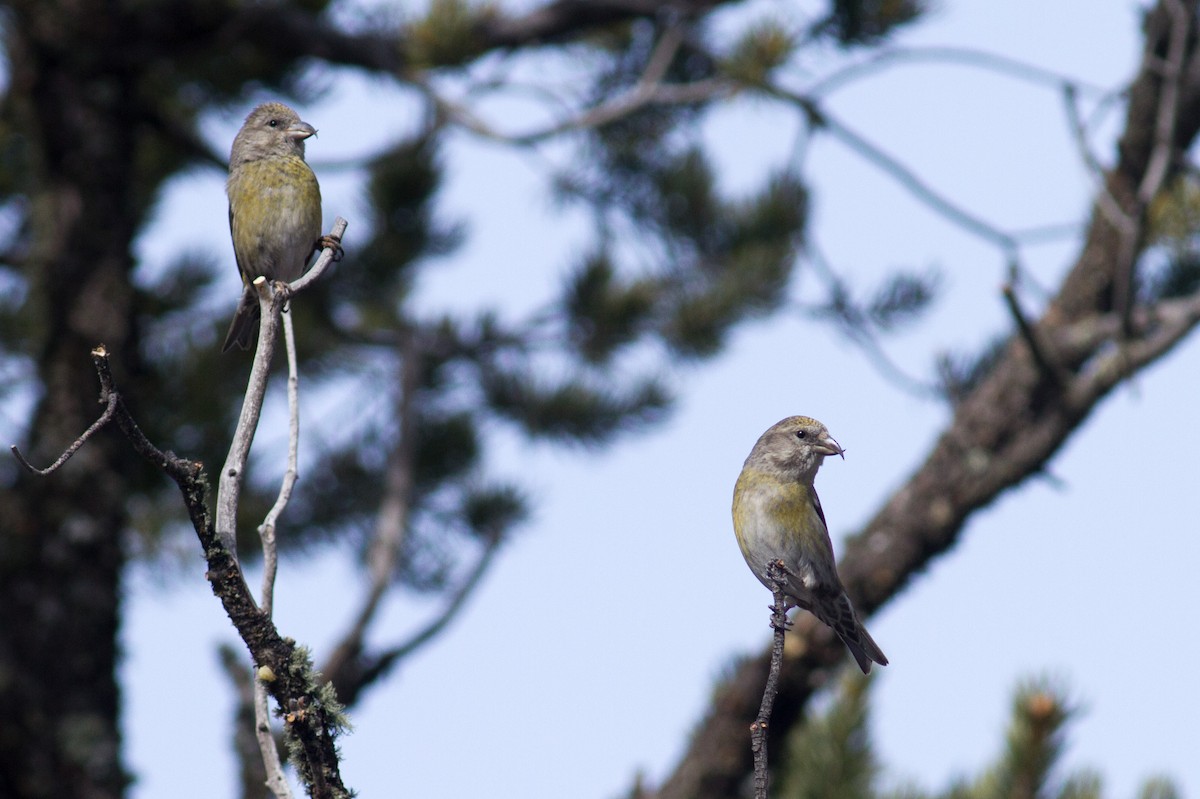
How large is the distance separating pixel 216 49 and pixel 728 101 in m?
2.99

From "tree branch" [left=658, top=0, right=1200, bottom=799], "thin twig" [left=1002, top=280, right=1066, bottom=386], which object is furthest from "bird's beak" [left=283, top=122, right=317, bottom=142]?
"tree branch" [left=658, top=0, right=1200, bottom=799]

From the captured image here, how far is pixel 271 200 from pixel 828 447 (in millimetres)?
1866

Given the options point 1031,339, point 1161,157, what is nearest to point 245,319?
point 1031,339

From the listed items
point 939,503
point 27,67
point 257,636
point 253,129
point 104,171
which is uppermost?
point 27,67

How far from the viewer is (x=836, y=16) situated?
6.63 metres

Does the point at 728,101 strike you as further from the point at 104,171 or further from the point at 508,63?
the point at 104,171

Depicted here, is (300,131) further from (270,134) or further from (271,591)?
(271,591)

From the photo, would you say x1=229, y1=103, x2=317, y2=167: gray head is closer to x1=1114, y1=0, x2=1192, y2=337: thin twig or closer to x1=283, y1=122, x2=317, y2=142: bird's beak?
x1=283, y1=122, x2=317, y2=142: bird's beak

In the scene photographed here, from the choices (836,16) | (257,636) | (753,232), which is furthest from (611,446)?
(257,636)

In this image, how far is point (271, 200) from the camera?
3.71 meters

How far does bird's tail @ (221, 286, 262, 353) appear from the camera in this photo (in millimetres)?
3943

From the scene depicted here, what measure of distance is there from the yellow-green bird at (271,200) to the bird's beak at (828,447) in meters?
1.70

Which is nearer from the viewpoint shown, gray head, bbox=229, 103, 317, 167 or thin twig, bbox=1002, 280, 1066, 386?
gray head, bbox=229, 103, 317, 167

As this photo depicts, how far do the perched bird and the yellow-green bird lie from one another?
1642 millimetres
